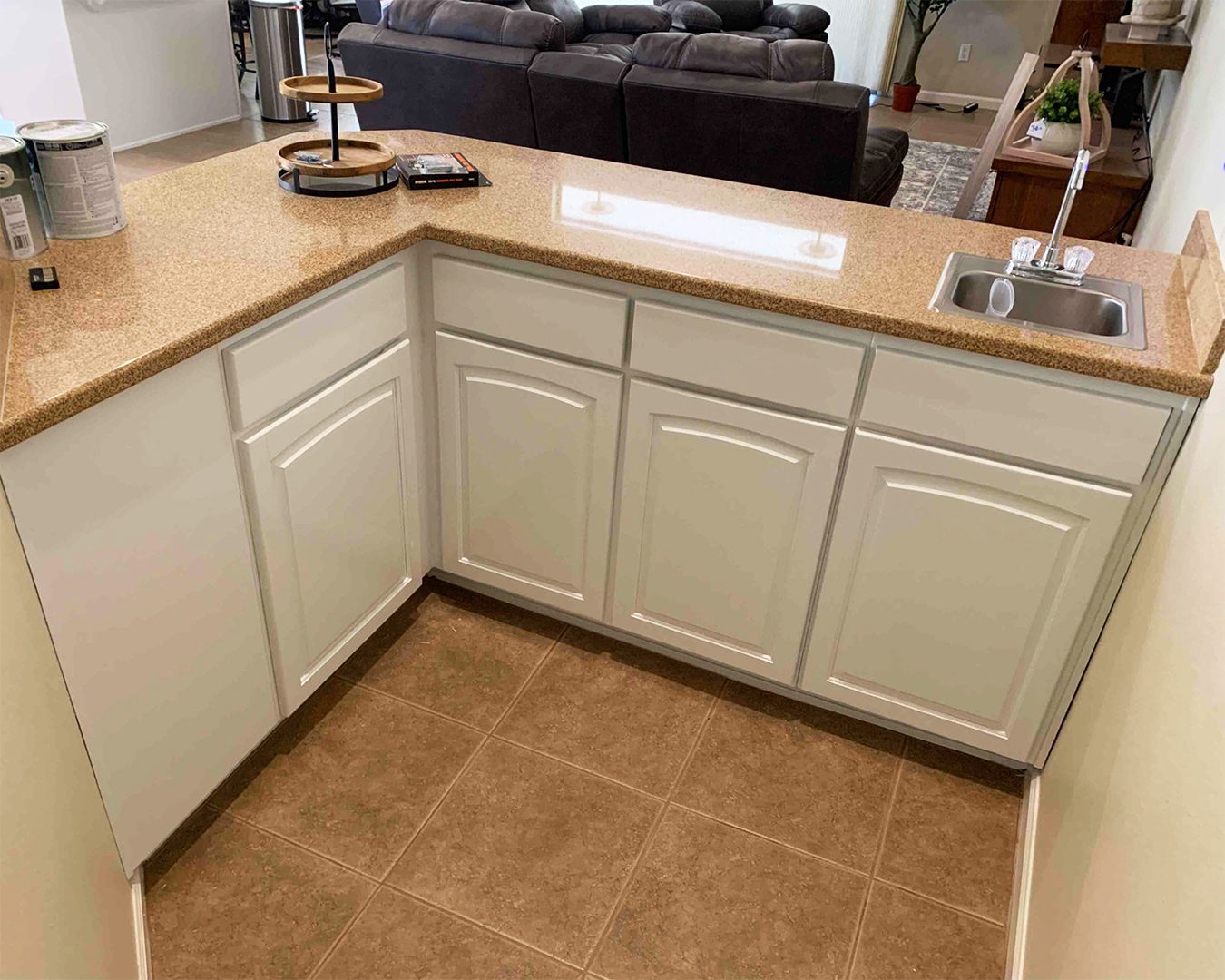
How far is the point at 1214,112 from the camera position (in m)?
2.20

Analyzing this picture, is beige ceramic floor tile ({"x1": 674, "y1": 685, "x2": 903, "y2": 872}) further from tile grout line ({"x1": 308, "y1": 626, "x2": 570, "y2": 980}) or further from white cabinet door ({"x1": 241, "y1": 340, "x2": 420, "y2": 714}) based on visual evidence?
white cabinet door ({"x1": 241, "y1": 340, "x2": 420, "y2": 714})

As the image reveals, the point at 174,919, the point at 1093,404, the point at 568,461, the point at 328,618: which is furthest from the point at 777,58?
the point at 174,919

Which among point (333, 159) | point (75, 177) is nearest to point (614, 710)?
point (333, 159)

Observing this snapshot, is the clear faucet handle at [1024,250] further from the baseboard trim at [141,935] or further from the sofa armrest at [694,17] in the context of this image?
the sofa armrest at [694,17]

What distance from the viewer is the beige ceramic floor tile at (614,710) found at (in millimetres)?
1977

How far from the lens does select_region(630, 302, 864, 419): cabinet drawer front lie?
166 centimetres

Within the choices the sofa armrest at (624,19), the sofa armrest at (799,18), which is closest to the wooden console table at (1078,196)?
the sofa armrest at (624,19)

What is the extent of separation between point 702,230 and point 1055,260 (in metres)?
0.66

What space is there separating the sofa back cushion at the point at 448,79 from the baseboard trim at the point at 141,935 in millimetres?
2989

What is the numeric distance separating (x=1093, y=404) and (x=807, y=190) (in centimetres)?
209

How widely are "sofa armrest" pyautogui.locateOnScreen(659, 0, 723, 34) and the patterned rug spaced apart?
5.22ft

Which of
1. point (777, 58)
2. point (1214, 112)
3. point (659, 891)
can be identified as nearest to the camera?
point (659, 891)

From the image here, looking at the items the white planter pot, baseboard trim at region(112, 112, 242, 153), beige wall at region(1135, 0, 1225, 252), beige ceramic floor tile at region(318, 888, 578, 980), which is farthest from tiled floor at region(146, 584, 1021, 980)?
baseboard trim at region(112, 112, 242, 153)

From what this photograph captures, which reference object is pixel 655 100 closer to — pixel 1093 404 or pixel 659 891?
pixel 1093 404
